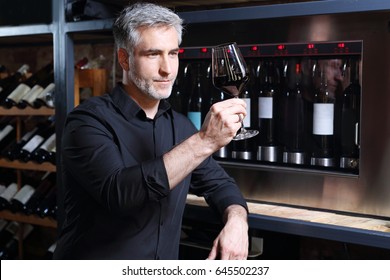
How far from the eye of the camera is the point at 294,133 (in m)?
1.69

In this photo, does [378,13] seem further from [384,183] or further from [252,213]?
[252,213]

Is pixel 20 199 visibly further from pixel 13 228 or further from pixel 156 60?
pixel 156 60

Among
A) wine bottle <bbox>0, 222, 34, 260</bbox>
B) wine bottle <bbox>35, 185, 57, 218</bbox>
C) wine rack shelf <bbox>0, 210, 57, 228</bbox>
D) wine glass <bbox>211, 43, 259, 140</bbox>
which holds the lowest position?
wine bottle <bbox>0, 222, 34, 260</bbox>

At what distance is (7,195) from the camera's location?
2756mm

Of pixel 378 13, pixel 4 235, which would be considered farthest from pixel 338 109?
pixel 4 235

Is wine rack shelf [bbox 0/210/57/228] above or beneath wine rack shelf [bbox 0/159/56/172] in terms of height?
beneath

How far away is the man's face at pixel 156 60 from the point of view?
4.64 feet

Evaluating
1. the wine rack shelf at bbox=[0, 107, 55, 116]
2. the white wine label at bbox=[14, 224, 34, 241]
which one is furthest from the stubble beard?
the white wine label at bbox=[14, 224, 34, 241]

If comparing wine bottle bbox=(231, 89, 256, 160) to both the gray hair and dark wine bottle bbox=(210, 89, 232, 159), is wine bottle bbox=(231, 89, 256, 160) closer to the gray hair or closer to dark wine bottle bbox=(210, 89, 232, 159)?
dark wine bottle bbox=(210, 89, 232, 159)

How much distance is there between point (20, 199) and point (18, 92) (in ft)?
1.72

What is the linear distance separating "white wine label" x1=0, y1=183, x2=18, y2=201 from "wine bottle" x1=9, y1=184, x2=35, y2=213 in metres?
0.04

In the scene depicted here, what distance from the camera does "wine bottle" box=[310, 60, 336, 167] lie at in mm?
1606

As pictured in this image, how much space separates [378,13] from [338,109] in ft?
0.97
